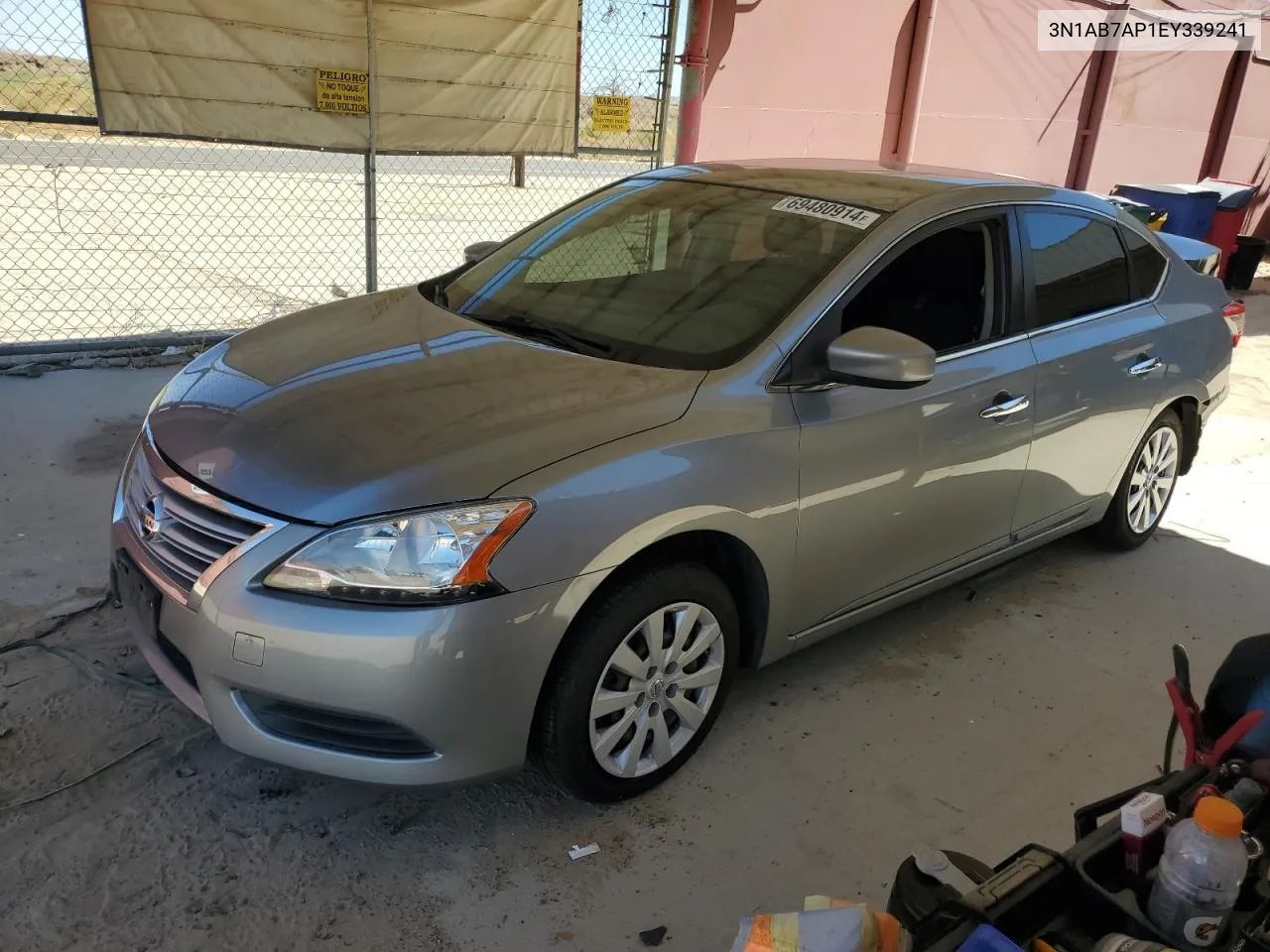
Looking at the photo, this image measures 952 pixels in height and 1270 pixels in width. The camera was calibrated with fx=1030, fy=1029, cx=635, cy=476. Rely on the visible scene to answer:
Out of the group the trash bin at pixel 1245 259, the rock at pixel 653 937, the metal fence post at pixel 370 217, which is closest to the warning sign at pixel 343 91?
the metal fence post at pixel 370 217

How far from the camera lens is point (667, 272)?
336 centimetres

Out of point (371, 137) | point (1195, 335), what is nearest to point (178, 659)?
point (1195, 335)

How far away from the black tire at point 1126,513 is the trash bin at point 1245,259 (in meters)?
8.62

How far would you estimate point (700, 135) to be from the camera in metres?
8.10


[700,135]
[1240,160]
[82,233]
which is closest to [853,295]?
[700,135]

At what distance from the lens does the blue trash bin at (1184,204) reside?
1081 cm

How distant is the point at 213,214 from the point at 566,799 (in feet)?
36.3

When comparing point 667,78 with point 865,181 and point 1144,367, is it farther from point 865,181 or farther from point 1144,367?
point 1144,367

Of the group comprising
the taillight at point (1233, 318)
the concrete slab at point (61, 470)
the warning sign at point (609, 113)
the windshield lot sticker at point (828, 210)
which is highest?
the warning sign at point (609, 113)

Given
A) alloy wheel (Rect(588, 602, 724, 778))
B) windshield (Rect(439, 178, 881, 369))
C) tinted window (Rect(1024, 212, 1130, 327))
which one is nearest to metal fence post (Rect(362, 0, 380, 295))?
windshield (Rect(439, 178, 881, 369))

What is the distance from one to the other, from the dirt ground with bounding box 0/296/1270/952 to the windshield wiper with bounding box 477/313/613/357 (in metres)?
1.23

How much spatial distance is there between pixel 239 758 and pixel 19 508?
203 cm

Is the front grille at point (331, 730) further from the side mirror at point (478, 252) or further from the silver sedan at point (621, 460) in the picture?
the side mirror at point (478, 252)

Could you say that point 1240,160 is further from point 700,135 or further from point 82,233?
point 82,233
